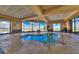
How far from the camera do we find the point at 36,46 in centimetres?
316

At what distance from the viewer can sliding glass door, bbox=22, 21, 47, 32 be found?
3.35 meters

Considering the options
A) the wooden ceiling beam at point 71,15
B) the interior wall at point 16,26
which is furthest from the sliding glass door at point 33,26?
the wooden ceiling beam at point 71,15

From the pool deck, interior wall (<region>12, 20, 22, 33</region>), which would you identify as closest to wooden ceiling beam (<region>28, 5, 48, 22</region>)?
interior wall (<region>12, 20, 22, 33</region>)

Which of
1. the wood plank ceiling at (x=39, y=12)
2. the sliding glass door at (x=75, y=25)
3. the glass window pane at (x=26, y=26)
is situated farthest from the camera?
the glass window pane at (x=26, y=26)

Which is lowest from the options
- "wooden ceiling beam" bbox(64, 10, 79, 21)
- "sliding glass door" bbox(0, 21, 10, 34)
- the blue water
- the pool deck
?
the pool deck

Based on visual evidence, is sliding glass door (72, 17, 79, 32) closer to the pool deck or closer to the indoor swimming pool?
the pool deck

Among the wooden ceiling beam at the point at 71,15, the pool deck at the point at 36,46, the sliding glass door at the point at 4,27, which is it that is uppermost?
the wooden ceiling beam at the point at 71,15

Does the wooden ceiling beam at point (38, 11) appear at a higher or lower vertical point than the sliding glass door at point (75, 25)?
higher

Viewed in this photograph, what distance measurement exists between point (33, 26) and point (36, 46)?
21.5 inches

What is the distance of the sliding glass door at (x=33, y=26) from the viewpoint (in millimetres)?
3354

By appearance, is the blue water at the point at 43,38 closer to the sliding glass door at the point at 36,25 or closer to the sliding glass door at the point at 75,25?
the sliding glass door at the point at 36,25

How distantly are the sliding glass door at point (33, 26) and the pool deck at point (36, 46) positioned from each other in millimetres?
316

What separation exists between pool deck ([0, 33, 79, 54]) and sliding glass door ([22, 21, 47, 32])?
12.5 inches

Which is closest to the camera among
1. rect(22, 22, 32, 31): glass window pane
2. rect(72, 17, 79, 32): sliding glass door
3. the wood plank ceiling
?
the wood plank ceiling
